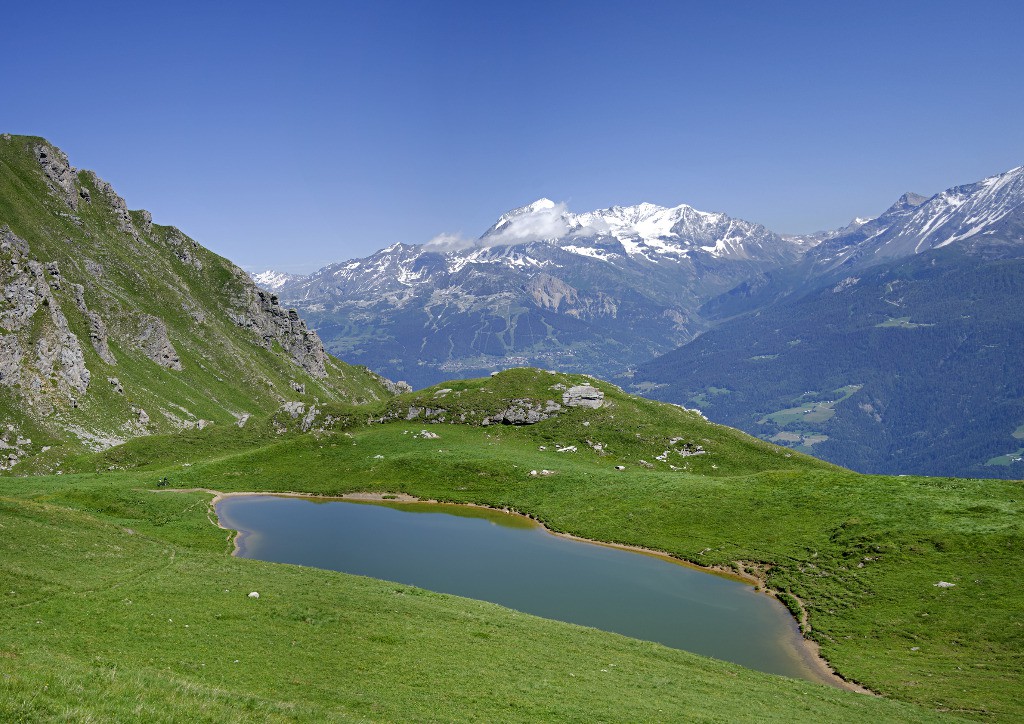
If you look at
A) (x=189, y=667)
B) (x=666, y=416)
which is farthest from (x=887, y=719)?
(x=666, y=416)

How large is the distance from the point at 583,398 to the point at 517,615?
2844 inches

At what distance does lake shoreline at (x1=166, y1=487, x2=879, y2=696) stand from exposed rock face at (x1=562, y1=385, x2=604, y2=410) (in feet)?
121

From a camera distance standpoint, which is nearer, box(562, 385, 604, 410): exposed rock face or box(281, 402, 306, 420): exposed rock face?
box(562, 385, 604, 410): exposed rock face

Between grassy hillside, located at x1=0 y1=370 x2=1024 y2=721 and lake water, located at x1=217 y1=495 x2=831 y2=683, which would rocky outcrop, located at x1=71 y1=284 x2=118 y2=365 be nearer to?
grassy hillside, located at x1=0 y1=370 x2=1024 y2=721

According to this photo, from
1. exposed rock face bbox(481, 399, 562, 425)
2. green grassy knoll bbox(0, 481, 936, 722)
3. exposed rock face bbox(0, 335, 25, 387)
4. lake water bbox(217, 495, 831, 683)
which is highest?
exposed rock face bbox(481, 399, 562, 425)

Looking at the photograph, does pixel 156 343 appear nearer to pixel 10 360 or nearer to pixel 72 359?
pixel 72 359

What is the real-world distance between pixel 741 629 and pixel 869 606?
1064cm

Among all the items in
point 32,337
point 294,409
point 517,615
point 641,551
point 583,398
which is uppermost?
point 583,398

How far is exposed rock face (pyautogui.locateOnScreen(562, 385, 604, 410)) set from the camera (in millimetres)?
111125

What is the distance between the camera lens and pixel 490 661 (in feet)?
102

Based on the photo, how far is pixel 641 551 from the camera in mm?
63000

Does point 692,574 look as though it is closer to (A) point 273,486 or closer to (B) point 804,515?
(B) point 804,515

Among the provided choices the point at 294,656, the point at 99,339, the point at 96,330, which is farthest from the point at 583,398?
the point at 96,330

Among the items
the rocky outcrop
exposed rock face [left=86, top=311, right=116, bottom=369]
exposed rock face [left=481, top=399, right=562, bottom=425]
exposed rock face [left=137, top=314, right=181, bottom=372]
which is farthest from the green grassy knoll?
exposed rock face [left=137, top=314, right=181, bottom=372]
